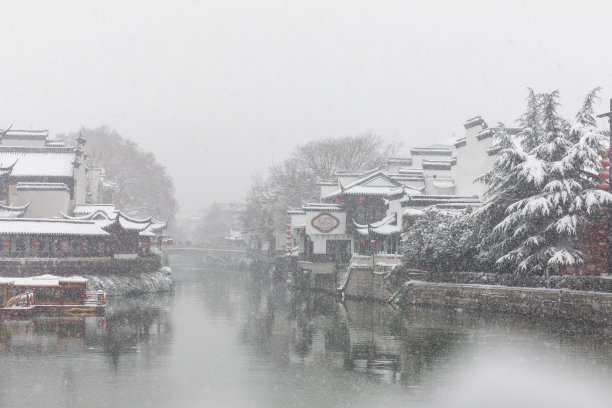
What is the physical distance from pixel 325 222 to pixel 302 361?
33683mm

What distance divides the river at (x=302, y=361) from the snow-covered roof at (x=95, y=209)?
2310 cm

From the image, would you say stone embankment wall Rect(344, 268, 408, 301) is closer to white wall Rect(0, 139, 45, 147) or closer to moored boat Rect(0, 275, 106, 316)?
moored boat Rect(0, 275, 106, 316)

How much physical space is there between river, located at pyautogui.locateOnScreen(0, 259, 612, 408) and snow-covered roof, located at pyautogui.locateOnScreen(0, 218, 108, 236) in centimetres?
1610

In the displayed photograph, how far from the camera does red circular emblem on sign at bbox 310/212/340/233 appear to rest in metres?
51.5

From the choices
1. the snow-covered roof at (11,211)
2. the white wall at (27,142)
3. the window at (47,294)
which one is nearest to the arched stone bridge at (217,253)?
the white wall at (27,142)

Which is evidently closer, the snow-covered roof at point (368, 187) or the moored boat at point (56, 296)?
the moored boat at point (56, 296)

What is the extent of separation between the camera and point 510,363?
18266mm

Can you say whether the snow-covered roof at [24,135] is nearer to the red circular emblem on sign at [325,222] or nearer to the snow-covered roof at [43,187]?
the snow-covered roof at [43,187]

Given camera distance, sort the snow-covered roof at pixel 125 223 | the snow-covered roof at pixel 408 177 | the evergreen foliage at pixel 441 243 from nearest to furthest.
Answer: the evergreen foliage at pixel 441 243
the snow-covered roof at pixel 125 223
the snow-covered roof at pixel 408 177

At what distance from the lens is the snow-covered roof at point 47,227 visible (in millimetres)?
42812

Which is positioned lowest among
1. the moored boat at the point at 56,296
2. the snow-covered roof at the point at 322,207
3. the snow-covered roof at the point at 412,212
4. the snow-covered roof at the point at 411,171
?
the moored boat at the point at 56,296

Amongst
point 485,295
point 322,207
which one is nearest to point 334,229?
point 322,207

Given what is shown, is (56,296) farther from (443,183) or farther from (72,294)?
(443,183)

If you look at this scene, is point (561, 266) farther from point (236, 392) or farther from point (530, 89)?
point (236, 392)
